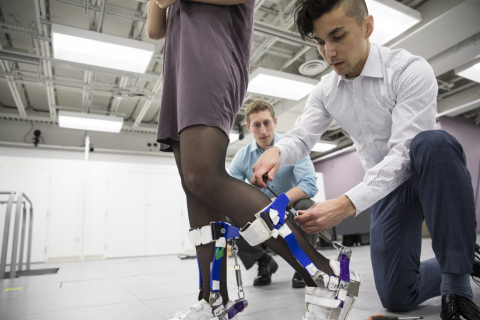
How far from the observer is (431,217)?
33.7 inches

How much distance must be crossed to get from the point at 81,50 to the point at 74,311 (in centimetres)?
324

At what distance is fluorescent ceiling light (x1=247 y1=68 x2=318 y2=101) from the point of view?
4484 millimetres

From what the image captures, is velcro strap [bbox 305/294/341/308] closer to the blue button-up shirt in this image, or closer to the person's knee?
the person's knee

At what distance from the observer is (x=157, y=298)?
1653 mm

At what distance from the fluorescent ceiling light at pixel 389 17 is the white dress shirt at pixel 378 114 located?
2.50 m

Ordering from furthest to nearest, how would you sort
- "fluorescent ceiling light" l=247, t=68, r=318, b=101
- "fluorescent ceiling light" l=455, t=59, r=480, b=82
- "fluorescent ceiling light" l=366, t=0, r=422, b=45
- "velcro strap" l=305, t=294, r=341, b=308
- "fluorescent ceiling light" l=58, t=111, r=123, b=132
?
"fluorescent ceiling light" l=58, t=111, r=123, b=132
"fluorescent ceiling light" l=455, t=59, r=480, b=82
"fluorescent ceiling light" l=247, t=68, r=318, b=101
"fluorescent ceiling light" l=366, t=0, r=422, b=45
"velcro strap" l=305, t=294, r=341, b=308

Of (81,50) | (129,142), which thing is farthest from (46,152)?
(81,50)

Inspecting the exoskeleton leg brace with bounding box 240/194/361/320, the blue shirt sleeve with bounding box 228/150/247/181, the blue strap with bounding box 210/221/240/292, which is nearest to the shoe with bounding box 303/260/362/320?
the exoskeleton leg brace with bounding box 240/194/361/320

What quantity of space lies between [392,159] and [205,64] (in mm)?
570

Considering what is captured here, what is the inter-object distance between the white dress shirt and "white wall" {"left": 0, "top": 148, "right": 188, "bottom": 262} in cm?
615

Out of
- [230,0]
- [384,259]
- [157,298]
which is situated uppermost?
[230,0]

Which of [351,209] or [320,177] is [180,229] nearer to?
[320,177]

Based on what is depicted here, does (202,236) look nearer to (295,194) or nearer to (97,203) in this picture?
(295,194)

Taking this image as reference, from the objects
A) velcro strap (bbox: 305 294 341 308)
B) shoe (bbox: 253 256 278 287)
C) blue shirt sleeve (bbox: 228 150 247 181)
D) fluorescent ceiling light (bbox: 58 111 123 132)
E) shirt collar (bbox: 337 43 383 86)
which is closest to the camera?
velcro strap (bbox: 305 294 341 308)
